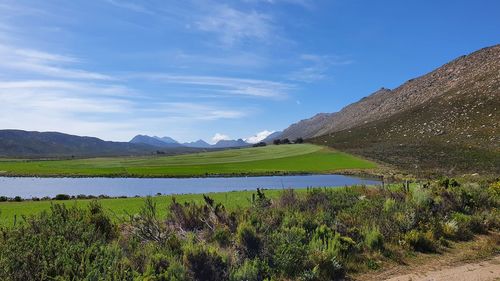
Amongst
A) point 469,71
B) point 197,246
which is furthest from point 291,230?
point 469,71

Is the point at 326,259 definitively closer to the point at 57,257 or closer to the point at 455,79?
the point at 57,257

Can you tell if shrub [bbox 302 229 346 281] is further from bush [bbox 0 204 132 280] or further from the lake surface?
the lake surface

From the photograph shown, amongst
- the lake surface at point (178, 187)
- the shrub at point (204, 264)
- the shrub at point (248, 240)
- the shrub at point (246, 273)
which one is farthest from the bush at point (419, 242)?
the lake surface at point (178, 187)

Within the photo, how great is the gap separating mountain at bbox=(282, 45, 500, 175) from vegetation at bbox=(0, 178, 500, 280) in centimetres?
4340

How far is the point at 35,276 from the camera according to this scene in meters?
8.02

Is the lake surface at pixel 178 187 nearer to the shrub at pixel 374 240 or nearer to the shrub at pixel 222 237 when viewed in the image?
the shrub at pixel 374 240

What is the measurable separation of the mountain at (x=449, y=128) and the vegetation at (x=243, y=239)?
43399 mm

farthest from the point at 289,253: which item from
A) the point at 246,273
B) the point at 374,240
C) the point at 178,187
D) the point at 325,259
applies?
the point at 178,187

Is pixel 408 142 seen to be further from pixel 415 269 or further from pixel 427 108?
pixel 415 269

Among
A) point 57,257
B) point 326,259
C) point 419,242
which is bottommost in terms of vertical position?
point 419,242

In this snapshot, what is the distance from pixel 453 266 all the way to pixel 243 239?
605 cm

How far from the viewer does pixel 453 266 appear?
11945 mm

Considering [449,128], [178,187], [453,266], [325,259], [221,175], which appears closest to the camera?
[325,259]

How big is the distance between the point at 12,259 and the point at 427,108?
135734 millimetres
